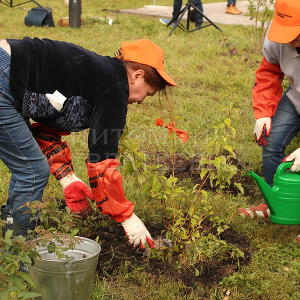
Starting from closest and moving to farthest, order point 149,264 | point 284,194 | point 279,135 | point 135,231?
point 135,231
point 149,264
point 284,194
point 279,135

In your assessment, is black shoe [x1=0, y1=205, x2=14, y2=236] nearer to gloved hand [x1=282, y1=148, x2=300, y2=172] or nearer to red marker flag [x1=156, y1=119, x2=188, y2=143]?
red marker flag [x1=156, y1=119, x2=188, y2=143]

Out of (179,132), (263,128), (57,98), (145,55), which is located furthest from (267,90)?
(57,98)

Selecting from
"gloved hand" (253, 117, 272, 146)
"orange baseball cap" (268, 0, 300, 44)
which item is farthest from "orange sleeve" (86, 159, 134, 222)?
"gloved hand" (253, 117, 272, 146)

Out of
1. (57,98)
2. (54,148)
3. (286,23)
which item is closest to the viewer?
(57,98)

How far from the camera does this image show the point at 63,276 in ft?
8.82

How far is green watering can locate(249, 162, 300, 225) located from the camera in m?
3.58

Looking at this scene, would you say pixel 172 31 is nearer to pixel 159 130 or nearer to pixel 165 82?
pixel 159 130

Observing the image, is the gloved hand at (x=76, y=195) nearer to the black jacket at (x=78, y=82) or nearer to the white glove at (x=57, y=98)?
the black jacket at (x=78, y=82)

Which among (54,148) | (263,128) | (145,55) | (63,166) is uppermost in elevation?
(145,55)

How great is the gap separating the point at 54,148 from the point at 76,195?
0.32 m

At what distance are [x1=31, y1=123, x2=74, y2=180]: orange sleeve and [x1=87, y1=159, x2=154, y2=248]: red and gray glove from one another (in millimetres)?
765

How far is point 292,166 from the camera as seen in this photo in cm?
358

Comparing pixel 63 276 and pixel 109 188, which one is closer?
pixel 63 276

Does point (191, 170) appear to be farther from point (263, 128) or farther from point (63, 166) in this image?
point (63, 166)
